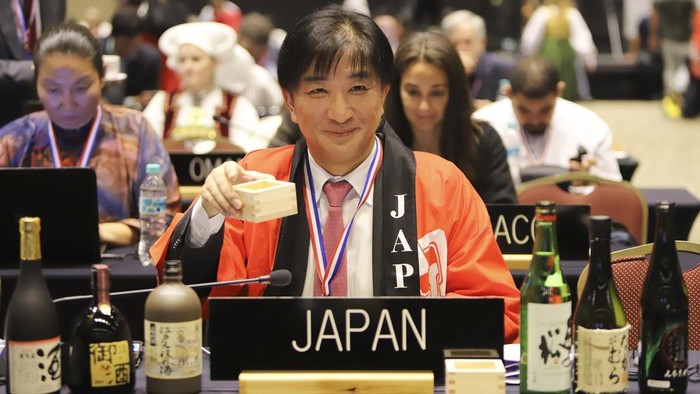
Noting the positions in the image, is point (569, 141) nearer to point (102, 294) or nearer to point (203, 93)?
point (203, 93)

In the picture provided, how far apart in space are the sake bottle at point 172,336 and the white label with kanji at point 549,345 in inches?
21.4

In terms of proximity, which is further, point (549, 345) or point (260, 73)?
point (260, 73)

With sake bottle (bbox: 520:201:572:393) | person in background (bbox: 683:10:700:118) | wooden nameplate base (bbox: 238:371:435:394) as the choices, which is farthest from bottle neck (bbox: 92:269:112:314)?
person in background (bbox: 683:10:700:118)

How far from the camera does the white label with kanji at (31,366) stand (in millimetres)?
1802

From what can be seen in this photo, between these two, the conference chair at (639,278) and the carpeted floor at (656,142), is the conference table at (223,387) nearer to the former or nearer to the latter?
the conference chair at (639,278)

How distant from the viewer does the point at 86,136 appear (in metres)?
3.73

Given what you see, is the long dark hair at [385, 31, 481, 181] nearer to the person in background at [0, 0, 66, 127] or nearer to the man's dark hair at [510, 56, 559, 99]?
the man's dark hair at [510, 56, 559, 99]

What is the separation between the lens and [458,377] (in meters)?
1.77

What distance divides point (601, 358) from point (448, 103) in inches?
90.4

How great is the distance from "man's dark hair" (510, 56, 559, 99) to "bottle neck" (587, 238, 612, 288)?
3.40m

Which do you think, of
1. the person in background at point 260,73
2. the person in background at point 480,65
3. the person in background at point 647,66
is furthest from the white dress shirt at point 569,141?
the person in background at point 647,66

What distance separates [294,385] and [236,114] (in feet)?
A: 15.9

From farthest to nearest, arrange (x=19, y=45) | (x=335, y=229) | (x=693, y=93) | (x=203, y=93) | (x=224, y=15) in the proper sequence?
(x=693, y=93) < (x=224, y=15) < (x=203, y=93) < (x=19, y=45) < (x=335, y=229)

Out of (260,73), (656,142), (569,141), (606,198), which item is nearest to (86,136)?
(606,198)
